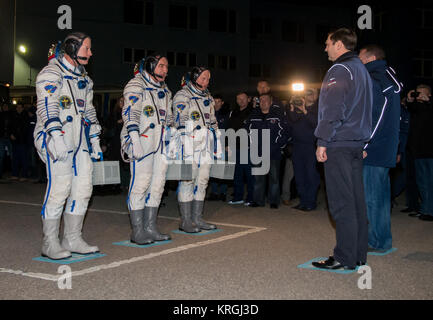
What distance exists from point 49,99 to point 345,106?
3.21 m

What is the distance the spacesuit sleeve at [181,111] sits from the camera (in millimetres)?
7598

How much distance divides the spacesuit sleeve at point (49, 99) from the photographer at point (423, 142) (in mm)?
6859

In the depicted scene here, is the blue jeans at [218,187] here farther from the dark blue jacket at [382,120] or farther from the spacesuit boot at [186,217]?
the dark blue jacket at [382,120]

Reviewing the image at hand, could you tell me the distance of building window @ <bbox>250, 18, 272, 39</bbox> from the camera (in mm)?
41969

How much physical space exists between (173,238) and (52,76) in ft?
9.41

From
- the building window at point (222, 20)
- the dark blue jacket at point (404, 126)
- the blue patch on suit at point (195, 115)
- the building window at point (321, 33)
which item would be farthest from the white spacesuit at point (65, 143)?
the building window at point (321, 33)

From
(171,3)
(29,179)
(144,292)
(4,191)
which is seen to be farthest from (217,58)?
(144,292)

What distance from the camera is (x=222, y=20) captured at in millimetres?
39188

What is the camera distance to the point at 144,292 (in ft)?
14.8

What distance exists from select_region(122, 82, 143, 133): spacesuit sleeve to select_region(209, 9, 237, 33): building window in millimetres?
33496

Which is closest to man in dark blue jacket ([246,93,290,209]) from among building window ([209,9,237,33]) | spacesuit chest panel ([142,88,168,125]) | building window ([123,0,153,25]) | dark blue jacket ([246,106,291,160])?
dark blue jacket ([246,106,291,160])

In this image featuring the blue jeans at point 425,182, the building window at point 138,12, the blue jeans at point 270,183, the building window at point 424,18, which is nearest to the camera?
the blue jeans at point 425,182

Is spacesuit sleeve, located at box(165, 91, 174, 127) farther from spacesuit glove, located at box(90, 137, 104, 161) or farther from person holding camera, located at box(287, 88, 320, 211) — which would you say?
person holding camera, located at box(287, 88, 320, 211)

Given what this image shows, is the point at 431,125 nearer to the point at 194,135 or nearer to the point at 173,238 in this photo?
the point at 194,135
